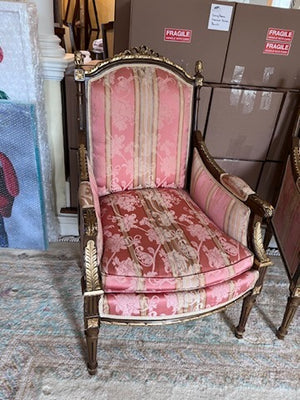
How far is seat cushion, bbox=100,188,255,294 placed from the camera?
1037mm

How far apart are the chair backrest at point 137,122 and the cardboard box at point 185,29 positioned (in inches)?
6.0

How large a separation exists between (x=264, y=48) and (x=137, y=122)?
25.9 inches

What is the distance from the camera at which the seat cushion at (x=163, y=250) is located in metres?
1.04

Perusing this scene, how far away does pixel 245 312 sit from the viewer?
1.29 metres

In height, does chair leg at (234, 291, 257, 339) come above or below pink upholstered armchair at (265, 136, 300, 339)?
below

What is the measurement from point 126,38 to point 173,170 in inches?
28.2

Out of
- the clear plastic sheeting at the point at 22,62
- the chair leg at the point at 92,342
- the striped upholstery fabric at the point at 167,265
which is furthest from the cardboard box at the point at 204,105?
the chair leg at the point at 92,342

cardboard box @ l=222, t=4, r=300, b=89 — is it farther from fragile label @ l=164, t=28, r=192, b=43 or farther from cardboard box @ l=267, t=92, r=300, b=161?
fragile label @ l=164, t=28, r=192, b=43

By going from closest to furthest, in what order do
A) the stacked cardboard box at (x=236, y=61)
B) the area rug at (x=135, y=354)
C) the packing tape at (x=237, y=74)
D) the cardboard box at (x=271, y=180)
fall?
the area rug at (x=135, y=354) → the stacked cardboard box at (x=236, y=61) → the packing tape at (x=237, y=74) → the cardboard box at (x=271, y=180)

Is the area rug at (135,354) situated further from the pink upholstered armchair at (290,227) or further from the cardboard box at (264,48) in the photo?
the cardboard box at (264,48)

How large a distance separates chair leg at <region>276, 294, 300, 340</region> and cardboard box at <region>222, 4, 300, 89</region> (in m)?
0.95

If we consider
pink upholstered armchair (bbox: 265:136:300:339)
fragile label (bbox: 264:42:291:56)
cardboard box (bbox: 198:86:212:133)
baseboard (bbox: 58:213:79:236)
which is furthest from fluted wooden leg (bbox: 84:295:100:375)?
fragile label (bbox: 264:42:291:56)

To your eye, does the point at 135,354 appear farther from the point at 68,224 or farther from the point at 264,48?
the point at 264,48

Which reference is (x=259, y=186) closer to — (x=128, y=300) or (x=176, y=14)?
(x=176, y=14)
